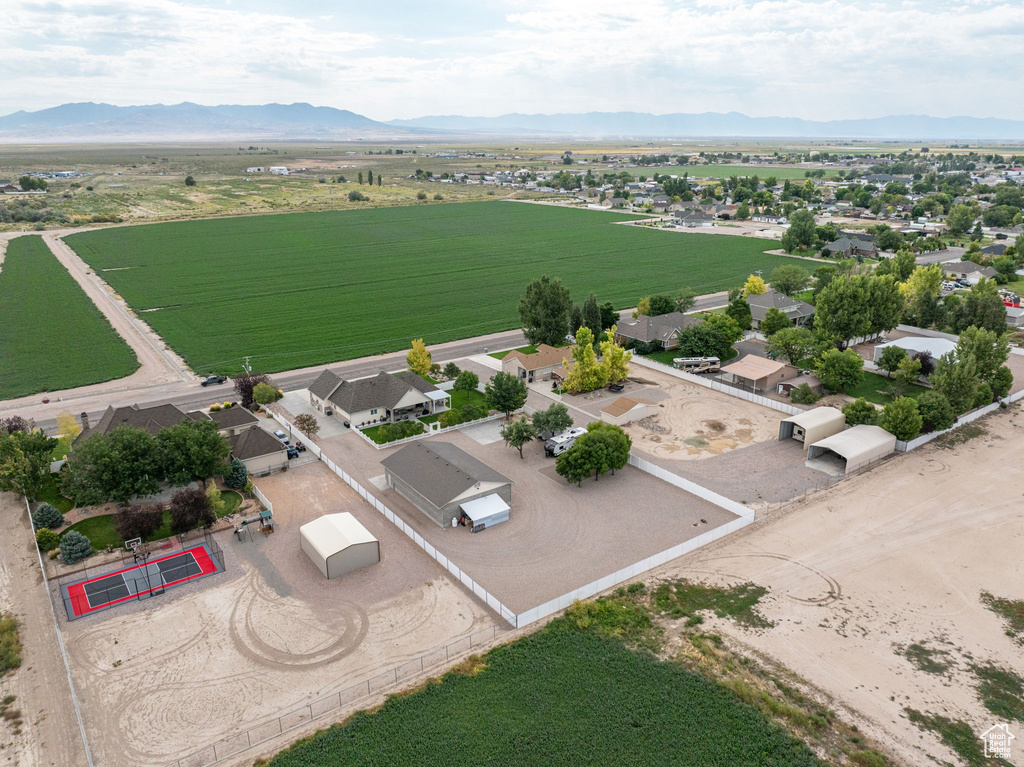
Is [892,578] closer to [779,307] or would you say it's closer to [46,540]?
[46,540]

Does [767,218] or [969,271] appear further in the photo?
[767,218]

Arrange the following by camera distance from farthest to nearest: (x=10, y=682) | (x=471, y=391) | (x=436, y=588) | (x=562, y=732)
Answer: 1. (x=471, y=391)
2. (x=436, y=588)
3. (x=10, y=682)
4. (x=562, y=732)

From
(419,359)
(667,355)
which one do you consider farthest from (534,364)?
(667,355)

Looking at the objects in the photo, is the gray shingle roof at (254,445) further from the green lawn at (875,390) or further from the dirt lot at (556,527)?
the green lawn at (875,390)

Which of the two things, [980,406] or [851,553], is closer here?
[851,553]

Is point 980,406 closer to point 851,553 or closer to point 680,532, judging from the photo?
point 851,553

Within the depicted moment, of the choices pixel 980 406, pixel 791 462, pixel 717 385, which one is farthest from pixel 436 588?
pixel 980 406
